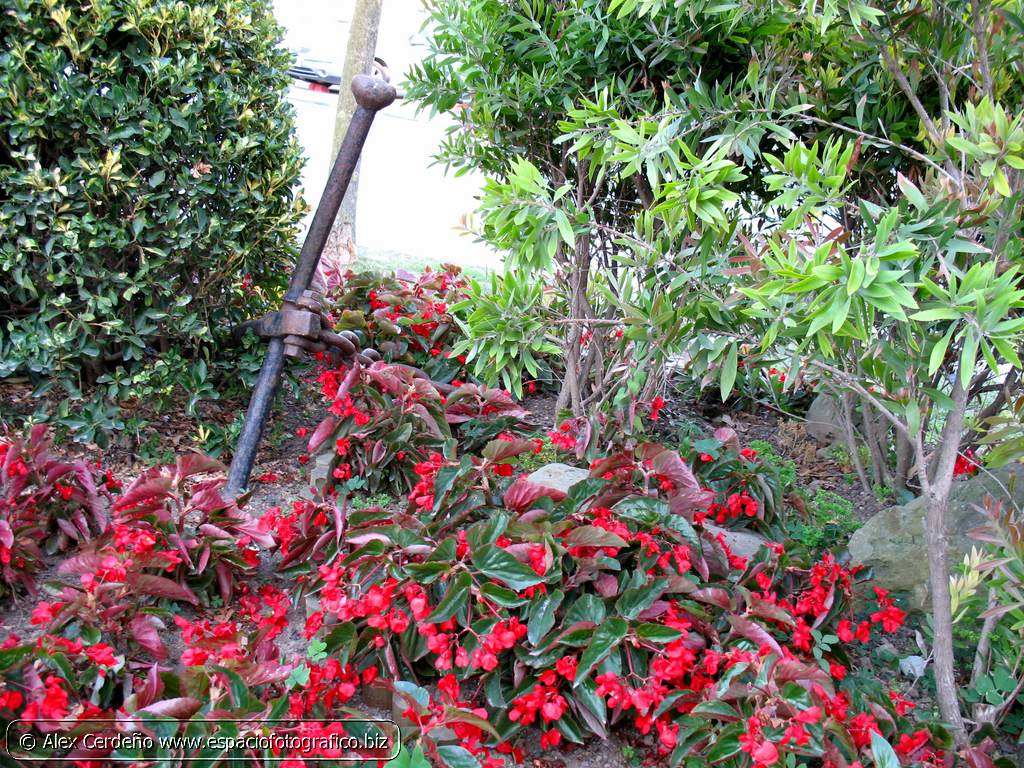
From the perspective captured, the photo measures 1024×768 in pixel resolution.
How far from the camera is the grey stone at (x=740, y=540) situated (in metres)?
3.03

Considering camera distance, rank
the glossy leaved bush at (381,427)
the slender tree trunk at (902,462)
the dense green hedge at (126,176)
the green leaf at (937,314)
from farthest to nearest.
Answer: the slender tree trunk at (902,462), the glossy leaved bush at (381,427), the dense green hedge at (126,176), the green leaf at (937,314)

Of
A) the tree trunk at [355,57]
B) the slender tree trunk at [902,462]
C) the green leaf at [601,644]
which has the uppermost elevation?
the tree trunk at [355,57]

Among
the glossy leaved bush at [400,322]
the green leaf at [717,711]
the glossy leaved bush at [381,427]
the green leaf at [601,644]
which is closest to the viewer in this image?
the green leaf at [717,711]

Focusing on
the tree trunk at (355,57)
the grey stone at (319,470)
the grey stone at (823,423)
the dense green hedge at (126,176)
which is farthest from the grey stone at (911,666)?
the tree trunk at (355,57)

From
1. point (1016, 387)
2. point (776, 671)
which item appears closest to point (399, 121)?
point (1016, 387)

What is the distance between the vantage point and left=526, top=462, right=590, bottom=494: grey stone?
10.2ft

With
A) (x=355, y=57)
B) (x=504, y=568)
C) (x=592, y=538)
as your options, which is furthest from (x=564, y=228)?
(x=355, y=57)

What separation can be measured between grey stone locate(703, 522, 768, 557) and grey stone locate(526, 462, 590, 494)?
1.74ft

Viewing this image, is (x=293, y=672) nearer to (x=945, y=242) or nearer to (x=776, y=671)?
(x=776, y=671)

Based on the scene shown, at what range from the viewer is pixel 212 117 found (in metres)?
3.12

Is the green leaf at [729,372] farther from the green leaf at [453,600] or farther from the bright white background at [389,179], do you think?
the bright white background at [389,179]

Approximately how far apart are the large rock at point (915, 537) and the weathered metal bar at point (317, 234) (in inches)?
91.3

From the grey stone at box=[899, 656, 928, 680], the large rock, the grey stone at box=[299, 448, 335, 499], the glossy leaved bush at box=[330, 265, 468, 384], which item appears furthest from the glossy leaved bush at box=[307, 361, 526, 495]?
the grey stone at box=[899, 656, 928, 680]

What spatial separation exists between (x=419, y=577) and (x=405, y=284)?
2787 mm
